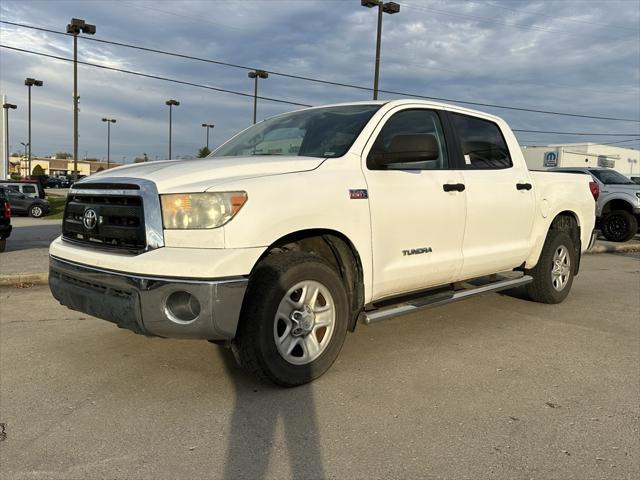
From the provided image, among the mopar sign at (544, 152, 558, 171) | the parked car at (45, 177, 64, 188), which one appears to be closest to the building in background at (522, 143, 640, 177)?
the mopar sign at (544, 152, 558, 171)

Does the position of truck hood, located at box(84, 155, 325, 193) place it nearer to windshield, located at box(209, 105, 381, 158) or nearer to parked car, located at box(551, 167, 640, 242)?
windshield, located at box(209, 105, 381, 158)

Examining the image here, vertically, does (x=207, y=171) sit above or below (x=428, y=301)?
above

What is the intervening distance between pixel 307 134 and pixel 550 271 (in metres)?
3.31

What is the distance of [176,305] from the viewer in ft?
10.4

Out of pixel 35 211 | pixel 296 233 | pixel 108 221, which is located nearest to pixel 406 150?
pixel 296 233

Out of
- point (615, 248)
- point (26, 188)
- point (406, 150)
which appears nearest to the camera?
point (406, 150)

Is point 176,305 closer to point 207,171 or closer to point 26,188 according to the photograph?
point 207,171

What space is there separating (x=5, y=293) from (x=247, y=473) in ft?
18.6

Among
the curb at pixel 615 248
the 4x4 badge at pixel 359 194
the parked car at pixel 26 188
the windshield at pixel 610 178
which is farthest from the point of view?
the parked car at pixel 26 188

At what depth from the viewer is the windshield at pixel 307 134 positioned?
13.5ft

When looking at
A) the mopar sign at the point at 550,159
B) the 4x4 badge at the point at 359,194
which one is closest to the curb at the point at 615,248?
the 4x4 badge at the point at 359,194

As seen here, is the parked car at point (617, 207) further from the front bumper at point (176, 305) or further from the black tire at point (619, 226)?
the front bumper at point (176, 305)

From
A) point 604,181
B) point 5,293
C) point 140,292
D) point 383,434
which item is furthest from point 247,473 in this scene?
point 604,181

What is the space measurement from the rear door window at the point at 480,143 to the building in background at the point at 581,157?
1299 inches
